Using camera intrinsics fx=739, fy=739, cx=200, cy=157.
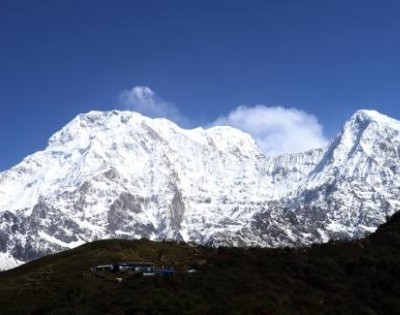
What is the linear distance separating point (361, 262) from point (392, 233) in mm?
19470

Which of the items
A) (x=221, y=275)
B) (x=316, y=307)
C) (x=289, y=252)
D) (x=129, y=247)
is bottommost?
(x=316, y=307)

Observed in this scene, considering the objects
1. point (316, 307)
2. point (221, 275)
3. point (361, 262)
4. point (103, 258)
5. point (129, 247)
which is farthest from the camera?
point (129, 247)

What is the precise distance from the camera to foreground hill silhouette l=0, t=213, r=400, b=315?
5972cm

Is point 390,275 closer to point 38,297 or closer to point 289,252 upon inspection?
point 289,252

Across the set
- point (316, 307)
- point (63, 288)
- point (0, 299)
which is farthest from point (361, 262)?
point (0, 299)

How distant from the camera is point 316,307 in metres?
63.9

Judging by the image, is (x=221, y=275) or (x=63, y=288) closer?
(x=221, y=275)

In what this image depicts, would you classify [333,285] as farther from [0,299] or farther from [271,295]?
[0,299]

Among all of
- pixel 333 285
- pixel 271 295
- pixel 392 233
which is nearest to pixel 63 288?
pixel 271 295

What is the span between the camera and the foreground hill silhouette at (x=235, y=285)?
59.7 meters

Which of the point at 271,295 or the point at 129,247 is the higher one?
the point at 129,247

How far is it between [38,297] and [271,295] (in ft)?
77.4

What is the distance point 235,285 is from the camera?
219 feet

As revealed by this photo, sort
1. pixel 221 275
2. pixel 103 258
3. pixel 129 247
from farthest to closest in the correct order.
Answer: pixel 129 247
pixel 103 258
pixel 221 275
